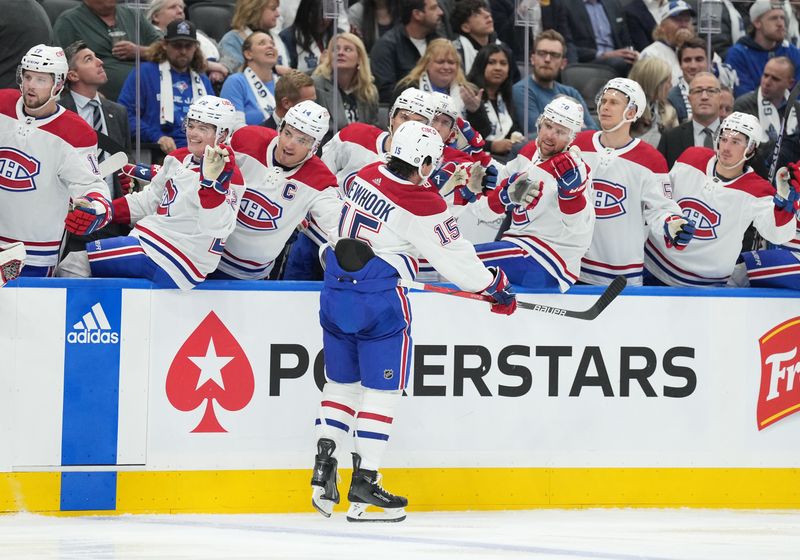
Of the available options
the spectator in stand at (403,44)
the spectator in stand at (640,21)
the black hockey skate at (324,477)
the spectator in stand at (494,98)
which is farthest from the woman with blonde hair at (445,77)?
the black hockey skate at (324,477)

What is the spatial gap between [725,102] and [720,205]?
129cm

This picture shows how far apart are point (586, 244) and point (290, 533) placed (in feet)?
5.71

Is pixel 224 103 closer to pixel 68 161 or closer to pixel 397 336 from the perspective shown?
pixel 68 161

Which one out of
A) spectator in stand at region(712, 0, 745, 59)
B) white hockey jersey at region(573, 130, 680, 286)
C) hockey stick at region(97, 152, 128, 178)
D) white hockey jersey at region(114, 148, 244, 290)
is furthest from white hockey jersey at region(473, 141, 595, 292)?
spectator in stand at region(712, 0, 745, 59)

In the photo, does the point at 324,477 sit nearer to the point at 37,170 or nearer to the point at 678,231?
the point at 37,170

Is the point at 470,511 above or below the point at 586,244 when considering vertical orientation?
below

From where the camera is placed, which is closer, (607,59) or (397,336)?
(397,336)

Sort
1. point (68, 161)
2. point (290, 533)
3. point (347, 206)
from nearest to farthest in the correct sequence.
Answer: point (290, 533)
point (347, 206)
point (68, 161)

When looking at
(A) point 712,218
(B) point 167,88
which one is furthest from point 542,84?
(B) point 167,88

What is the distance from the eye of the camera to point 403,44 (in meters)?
6.97

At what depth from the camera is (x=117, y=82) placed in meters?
6.25

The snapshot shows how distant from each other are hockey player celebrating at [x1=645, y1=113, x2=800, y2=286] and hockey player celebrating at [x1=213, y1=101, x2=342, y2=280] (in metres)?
1.43

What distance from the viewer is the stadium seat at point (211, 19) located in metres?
7.00

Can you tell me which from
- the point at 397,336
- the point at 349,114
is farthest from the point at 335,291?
A: the point at 349,114
